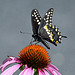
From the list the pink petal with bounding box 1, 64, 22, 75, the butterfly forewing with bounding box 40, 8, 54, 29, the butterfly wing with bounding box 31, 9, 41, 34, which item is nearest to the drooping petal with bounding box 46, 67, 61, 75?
the pink petal with bounding box 1, 64, 22, 75

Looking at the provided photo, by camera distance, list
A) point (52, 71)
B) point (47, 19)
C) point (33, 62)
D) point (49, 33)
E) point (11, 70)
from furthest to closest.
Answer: point (47, 19)
point (49, 33)
point (52, 71)
point (33, 62)
point (11, 70)

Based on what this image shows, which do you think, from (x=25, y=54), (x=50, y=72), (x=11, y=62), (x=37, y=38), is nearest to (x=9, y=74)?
(x=11, y=62)

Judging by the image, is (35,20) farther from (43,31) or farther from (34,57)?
(34,57)

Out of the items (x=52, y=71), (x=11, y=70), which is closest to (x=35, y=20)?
(x=52, y=71)

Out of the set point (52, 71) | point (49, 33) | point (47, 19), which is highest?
point (47, 19)

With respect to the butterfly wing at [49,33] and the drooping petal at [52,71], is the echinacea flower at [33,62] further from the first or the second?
the butterfly wing at [49,33]

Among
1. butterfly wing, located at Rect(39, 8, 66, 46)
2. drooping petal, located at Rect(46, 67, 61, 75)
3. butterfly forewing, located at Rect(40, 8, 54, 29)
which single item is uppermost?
butterfly forewing, located at Rect(40, 8, 54, 29)

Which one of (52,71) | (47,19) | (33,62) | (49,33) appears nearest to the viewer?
(33,62)

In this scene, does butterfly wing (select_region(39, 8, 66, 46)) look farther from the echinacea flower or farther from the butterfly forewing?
the echinacea flower
